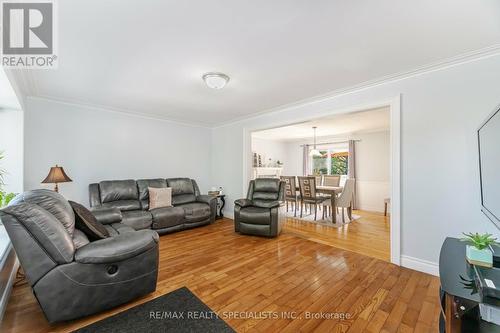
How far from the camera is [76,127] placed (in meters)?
3.72

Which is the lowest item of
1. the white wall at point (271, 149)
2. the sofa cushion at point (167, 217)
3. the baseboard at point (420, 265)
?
the baseboard at point (420, 265)

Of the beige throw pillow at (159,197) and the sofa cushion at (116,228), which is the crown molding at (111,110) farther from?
the sofa cushion at (116,228)

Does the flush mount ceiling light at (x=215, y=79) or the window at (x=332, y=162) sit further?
the window at (x=332, y=162)

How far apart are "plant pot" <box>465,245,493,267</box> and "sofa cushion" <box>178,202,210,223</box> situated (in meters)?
3.73

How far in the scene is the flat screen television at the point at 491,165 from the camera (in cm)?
137

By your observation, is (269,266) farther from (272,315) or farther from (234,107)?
(234,107)

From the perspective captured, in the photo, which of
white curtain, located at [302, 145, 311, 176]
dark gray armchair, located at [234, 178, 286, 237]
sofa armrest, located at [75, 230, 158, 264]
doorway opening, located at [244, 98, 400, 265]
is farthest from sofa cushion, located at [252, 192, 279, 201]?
white curtain, located at [302, 145, 311, 176]

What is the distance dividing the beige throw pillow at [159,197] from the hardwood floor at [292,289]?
1.11 meters

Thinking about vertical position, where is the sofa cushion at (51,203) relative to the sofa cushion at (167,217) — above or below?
above

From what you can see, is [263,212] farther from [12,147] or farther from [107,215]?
[12,147]

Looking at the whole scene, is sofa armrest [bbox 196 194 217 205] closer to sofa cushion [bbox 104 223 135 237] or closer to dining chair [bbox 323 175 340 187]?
sofa cushion [bbox 104 223 135 237]

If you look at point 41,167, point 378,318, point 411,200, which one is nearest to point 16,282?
point 41,167

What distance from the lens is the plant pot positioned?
1263 millimetres

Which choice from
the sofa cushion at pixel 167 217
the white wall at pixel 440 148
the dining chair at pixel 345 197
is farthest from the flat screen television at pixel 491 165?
the sofa cushion at pixel 167 217
